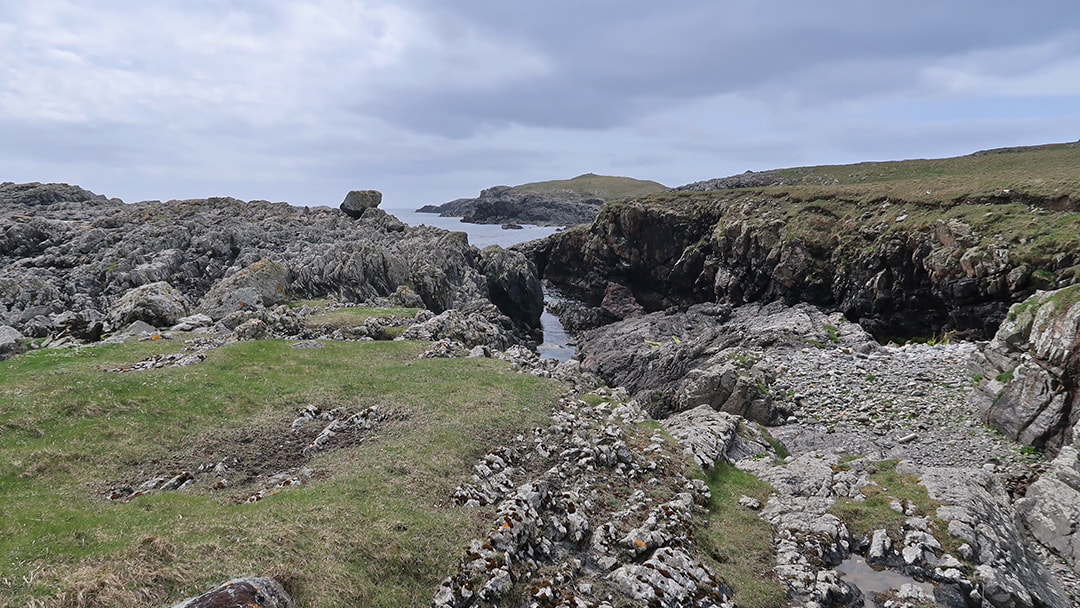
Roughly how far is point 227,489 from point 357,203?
9930 cm

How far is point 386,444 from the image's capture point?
17.9 meters

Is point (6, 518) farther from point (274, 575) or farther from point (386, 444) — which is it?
point (386, 444)

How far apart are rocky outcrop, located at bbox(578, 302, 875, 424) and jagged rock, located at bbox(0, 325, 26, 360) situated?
39.3 metres

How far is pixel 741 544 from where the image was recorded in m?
16.0

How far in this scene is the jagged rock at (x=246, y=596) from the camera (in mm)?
8422

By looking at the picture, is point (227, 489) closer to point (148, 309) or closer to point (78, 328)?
point (78, 328)

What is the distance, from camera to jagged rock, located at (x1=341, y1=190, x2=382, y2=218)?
106 m

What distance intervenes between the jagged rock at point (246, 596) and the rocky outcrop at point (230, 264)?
3321cm

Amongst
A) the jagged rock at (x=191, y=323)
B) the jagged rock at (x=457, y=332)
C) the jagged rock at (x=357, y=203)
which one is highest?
the jagged rock at (x=357, y=203)

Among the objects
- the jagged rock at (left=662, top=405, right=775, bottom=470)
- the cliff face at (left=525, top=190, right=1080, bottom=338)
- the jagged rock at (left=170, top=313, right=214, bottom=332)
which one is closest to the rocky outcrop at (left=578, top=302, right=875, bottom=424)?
the cliff face at (left=525, top=190, right=1080, bottom=338)

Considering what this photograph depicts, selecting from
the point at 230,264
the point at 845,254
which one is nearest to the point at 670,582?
the point at 845,254

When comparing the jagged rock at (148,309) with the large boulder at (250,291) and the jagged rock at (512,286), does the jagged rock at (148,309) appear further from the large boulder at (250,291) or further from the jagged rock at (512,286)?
the jagged rock at (512,286)

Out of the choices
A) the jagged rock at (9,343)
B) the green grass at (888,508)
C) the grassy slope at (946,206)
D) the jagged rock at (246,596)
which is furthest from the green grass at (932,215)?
the jagged rock at (9,343)

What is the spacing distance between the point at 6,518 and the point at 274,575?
6.43 metres
